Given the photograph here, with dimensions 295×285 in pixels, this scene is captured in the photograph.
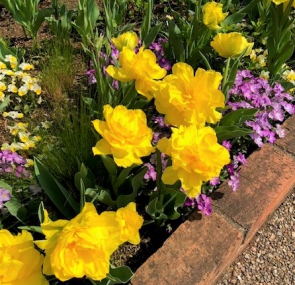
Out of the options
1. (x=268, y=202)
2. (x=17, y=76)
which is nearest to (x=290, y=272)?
(x=268, y=202)

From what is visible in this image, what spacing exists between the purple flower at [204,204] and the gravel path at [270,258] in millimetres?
355

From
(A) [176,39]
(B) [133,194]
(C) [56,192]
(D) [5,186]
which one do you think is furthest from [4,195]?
(A) [176,39]

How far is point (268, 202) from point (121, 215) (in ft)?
2.68

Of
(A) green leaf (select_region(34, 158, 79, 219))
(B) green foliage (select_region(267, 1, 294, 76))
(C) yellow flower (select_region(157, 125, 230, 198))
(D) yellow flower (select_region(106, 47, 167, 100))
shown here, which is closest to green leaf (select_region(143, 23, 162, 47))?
(B) green foliage (select_region(267, 1, 294, 76))

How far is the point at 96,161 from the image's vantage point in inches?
66.4

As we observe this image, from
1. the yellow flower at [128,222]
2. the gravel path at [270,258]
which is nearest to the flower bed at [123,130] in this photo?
the yellow flower at [128,222]

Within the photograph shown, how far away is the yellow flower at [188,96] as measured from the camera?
48.1 inches

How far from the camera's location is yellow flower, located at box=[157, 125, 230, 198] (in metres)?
1.13

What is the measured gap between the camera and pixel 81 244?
3.29 ft

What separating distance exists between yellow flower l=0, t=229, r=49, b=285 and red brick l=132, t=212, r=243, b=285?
0.52m

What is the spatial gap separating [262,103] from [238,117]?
1.03 feet

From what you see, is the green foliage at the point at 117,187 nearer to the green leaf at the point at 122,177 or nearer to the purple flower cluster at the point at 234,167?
the green leaf at the point at 122,177

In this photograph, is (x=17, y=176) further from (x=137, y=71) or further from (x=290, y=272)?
(x=290, y=272)

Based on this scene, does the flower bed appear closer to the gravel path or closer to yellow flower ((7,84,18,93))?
yellow flower ((7,84,18,93))
